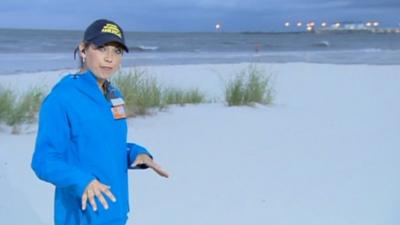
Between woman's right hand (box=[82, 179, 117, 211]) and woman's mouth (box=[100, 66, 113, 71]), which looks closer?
woman's right hand (box=[82, 179, 117, 211])

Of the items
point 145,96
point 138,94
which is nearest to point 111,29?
point 138,94

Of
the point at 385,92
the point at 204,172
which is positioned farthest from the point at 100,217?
the point at 385,92

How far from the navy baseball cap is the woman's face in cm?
2

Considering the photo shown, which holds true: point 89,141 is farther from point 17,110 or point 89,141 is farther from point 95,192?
point 17,110

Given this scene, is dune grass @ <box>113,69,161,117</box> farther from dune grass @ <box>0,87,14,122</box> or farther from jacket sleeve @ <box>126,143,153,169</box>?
jacket sleeve @ <box>126,143,153,169</box>

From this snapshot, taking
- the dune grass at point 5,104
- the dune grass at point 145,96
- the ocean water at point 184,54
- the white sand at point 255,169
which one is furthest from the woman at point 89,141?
the ocean water at point 184,54

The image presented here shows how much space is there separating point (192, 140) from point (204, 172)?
1370 millimetres

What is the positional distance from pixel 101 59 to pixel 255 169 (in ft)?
11.3

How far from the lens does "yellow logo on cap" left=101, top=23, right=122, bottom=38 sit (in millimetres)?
2230

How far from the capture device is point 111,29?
2.24 metres

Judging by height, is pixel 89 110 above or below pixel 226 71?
above

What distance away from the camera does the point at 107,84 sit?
7.57ft

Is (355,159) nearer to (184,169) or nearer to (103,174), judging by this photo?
(184,169)

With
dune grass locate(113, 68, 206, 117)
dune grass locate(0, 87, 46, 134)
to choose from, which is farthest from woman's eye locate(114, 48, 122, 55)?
dune grass locate(113, 68, 206, 117)
